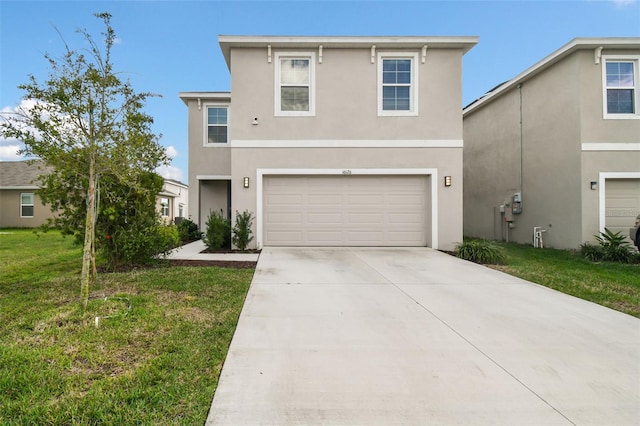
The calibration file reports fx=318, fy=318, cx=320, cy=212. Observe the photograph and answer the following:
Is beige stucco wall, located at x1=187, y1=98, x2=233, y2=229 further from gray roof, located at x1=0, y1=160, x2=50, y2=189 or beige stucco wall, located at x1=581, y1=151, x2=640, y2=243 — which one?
gray roof, located at x1=0, y1=160, x2=50, y2=189

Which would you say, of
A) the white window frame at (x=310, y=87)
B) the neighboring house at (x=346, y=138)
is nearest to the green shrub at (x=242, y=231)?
the neighboring house at (x=346, y=138)

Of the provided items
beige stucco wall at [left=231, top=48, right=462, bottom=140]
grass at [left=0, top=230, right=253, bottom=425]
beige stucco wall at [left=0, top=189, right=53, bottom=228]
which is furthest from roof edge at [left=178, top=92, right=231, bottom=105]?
beige stucco wall at [left=0, top=189, right=53, bottom=228]

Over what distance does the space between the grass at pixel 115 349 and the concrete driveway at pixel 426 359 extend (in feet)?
0.84

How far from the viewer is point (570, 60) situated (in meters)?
9.19

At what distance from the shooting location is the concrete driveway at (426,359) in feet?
7.06

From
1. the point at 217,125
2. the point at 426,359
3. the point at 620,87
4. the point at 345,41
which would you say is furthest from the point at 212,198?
the point at 620,87

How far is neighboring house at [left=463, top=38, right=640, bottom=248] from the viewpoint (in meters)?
8.88

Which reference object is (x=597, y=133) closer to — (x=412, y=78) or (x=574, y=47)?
(x=574, y=47)

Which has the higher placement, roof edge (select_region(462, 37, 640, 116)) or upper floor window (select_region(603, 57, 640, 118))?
roof edge (select_region(462, 37, 640, 116))

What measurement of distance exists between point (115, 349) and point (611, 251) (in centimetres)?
1061

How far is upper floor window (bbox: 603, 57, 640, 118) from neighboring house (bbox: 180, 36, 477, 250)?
13.7ft

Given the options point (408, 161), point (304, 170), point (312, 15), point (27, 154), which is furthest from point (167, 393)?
point (312, 15)

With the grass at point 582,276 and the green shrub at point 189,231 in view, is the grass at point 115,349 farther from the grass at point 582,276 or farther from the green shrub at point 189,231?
the green shrub at point 189,231

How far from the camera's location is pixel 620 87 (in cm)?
902
